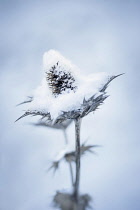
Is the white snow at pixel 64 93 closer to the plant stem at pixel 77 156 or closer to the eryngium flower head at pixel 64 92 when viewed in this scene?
the eryngium flower head at pixel 64 92

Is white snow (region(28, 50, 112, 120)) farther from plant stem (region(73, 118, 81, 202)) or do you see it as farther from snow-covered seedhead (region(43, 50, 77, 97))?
plant stem (region(73, 118, 81, 202))

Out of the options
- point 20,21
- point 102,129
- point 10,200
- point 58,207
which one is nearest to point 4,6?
point 20,21

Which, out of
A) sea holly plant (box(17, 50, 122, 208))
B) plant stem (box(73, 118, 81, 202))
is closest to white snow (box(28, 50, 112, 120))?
sea holly plant (box(17, 50, 122, 208))

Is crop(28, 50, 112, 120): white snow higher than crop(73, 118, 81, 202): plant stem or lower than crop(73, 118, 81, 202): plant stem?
higher

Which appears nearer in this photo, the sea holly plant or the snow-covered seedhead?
the sea holly plant

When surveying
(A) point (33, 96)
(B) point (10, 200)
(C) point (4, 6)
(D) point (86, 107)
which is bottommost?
(B) point (10, 200)

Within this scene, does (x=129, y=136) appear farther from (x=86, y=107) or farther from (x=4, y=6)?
(x=4, y=6)

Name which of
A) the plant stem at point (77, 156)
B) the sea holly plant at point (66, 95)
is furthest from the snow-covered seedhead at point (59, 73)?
the plant stem at point (77, 156)

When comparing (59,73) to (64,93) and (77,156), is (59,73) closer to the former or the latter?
(64,93)
